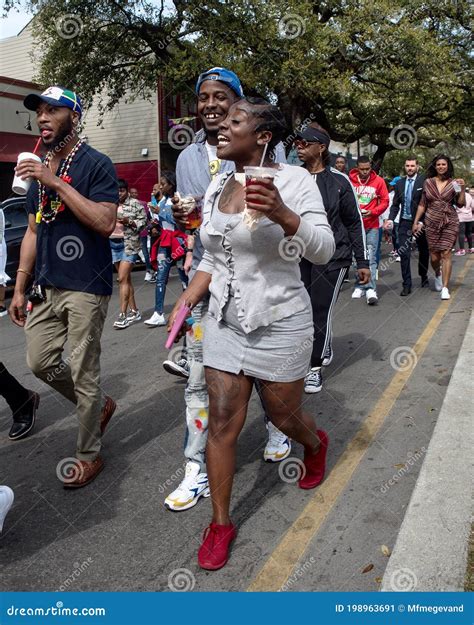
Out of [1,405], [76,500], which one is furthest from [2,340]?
[76,500]

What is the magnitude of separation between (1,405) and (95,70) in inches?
658

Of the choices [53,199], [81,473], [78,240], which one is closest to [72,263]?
[78,240]

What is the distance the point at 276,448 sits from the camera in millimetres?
3807

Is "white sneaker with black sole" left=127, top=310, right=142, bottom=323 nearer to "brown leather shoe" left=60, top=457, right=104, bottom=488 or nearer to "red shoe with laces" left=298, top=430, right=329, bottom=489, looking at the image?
"brown leather shoe" left=60, top=457, right=104, bottom=488

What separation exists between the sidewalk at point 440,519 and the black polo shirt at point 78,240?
2025 mm

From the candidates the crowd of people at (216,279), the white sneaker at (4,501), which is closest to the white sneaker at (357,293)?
the crowd of people at (216,279)

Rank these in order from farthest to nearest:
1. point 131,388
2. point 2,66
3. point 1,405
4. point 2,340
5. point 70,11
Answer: point 2,66 < point 70,11 < point 2,340 < point 131,388 < point 1,405

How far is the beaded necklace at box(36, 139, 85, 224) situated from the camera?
3.48 m

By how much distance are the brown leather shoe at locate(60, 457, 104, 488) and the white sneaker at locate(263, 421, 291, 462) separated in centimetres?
98

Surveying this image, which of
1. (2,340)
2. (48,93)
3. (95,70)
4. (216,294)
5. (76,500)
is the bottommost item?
(2,340)

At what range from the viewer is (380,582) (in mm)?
2564

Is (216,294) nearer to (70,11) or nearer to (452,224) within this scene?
(452,224)

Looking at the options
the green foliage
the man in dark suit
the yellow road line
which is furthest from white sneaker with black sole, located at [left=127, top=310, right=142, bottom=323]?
the green foliage

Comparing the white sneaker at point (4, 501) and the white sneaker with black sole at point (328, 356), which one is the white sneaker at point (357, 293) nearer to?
the white sneaker with black sole at point (328, 356)
